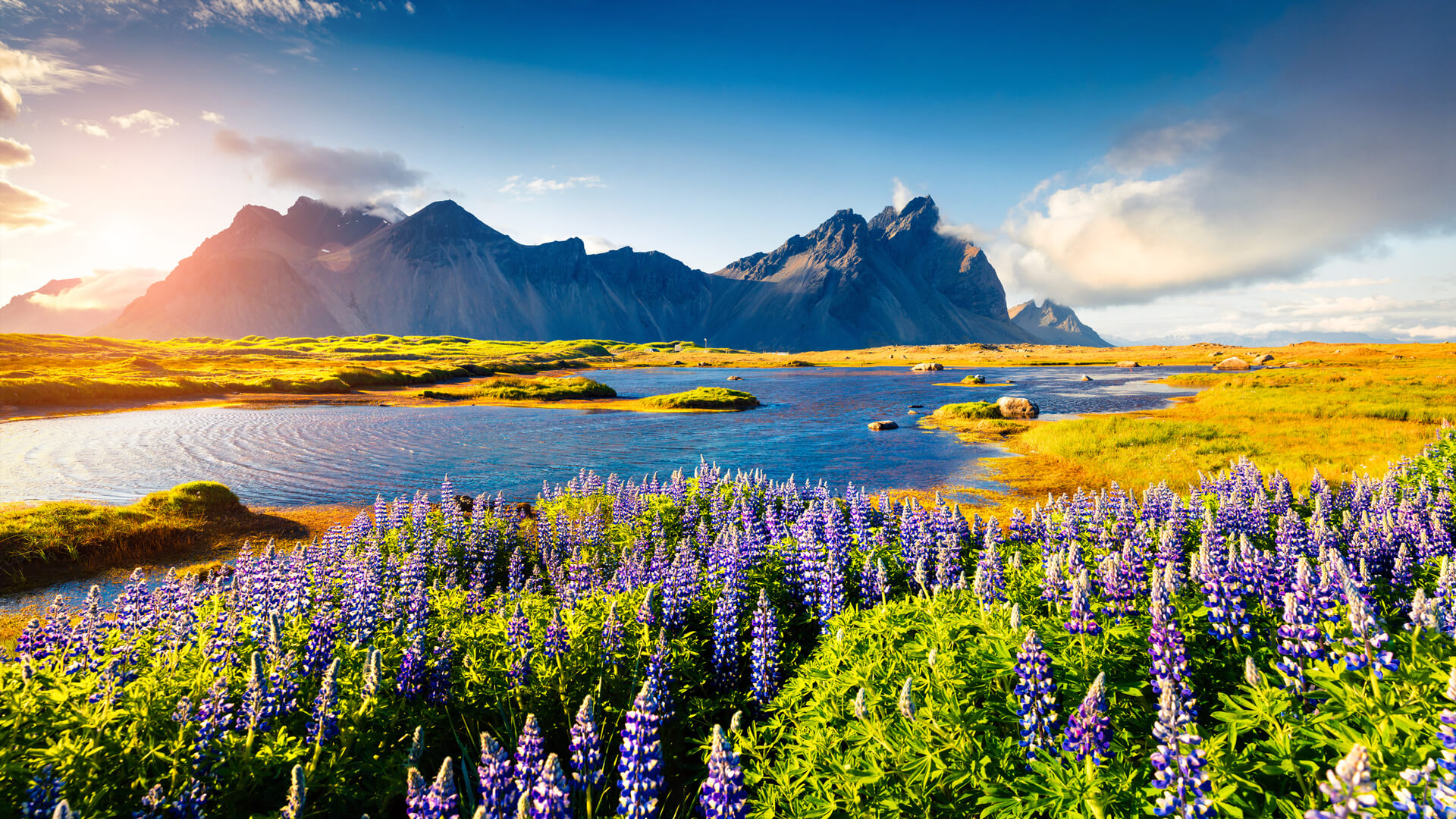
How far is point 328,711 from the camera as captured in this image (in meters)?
5.13

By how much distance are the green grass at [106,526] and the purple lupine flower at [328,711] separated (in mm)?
16868

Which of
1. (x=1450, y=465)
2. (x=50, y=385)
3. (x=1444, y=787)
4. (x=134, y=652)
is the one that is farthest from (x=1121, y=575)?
(x=50, y=385)

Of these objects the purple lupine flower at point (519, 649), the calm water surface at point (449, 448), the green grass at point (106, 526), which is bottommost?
the calm water surface at point (449, 448)

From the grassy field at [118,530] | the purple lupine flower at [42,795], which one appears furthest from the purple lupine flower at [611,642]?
the grassy field at [118,530]

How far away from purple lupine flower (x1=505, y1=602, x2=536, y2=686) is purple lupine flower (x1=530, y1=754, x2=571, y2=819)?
2.78m

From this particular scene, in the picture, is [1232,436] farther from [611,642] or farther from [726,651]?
[611,642]

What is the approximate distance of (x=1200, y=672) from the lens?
16.6ft

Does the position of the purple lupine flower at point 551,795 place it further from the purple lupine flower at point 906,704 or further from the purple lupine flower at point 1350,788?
the purple lupine flower at point 1350,788

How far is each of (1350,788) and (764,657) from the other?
16.8ft

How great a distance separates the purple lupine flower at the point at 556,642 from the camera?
687 cm

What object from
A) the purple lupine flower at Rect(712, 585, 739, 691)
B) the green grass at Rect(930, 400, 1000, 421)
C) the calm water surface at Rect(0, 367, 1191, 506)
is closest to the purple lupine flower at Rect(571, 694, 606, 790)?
the purple lupine flower at Rect(712, 585, 739, 691)

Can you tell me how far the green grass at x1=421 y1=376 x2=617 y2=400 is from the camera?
70.6 meters

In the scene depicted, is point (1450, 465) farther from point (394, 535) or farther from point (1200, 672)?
point (394, 535)

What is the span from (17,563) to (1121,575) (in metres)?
24.0
